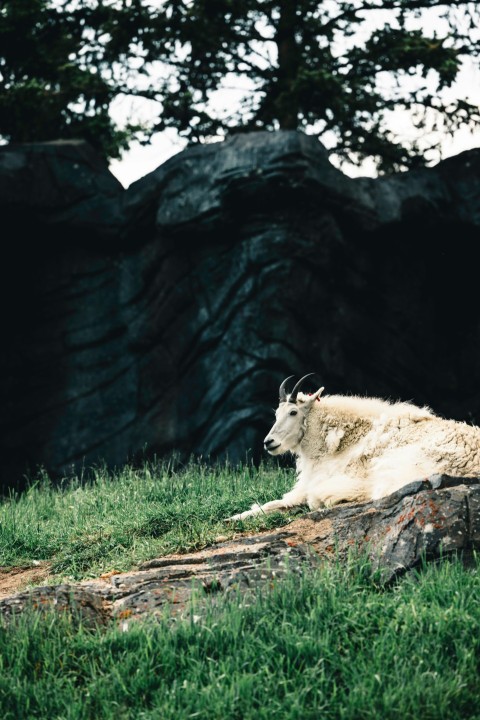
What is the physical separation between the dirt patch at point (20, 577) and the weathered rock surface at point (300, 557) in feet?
3.19

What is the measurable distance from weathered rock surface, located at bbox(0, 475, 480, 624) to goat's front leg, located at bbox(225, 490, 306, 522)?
3.96 feet

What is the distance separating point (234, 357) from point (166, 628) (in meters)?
10.7

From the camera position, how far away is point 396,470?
8.16m

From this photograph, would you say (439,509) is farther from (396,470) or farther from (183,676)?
(183,676)

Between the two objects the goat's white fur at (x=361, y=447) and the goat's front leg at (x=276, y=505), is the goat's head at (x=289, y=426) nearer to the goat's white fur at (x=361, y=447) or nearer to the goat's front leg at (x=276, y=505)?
the goat's white fur at (x=361, y=447)

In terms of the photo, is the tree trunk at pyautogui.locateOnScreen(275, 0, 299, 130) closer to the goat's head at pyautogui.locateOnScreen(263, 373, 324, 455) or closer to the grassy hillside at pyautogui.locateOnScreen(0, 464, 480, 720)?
the goat's head at pyautogui.locateOnScreen(263, 373, 324, 455)

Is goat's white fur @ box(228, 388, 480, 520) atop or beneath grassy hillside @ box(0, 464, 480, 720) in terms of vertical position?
atop

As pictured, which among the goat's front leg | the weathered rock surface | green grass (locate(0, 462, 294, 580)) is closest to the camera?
the weathered rock surface

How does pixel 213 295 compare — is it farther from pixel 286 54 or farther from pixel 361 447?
pixel 361 447

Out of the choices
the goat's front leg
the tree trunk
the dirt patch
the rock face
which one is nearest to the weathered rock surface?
the dirt patch

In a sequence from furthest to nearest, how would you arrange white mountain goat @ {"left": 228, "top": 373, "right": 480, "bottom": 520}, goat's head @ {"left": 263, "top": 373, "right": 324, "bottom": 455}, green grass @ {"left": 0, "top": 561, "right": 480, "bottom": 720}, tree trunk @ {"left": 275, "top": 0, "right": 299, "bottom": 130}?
1. tree trunk @ {"left": 275, "top": 0, "right": 299, "bottom": 130}
2. goat's head @ {"left": 263, "top": 373, "right": 324, "bottom": 455}
3. white mountain goat @ {"left": 228, "top": 373, "right": 480, "bottom": 520}
4. green grass @ {"left": 0, "top": 561, "right": 480, "bottom": 720}

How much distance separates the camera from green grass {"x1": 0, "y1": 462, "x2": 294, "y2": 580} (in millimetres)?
8414

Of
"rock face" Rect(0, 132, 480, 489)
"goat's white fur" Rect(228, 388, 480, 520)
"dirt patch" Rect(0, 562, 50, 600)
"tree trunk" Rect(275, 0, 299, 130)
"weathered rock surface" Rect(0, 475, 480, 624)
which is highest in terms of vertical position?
"tree trunk" Rect(275, 0, 299, 130)

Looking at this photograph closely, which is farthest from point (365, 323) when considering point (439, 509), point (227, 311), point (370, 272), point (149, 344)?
point (439, 509)
